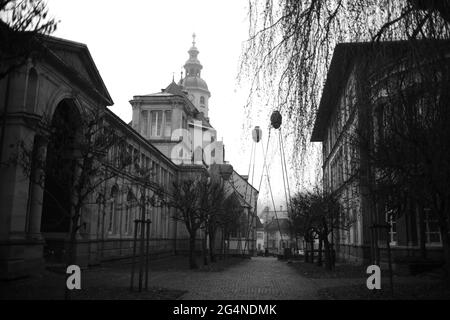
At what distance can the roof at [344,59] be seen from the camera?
6.92 metres

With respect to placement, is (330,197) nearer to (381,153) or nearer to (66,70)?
(381,153)

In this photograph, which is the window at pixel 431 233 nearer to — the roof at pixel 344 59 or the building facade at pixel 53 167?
the building facade at pixel 53 167

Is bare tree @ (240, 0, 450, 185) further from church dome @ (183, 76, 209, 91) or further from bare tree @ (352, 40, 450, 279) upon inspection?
church dome @ (183, 76, 209, 91)

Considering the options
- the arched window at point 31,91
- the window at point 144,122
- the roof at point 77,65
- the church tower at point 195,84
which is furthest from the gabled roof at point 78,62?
the church tower at point 195,84

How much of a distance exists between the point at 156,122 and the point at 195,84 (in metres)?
37.8

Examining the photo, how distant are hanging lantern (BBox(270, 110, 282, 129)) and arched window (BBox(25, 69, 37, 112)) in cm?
1454

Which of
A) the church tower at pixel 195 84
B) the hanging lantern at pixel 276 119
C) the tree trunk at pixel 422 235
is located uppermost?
the church tower at pixel 195 84

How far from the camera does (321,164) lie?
7.73 meters

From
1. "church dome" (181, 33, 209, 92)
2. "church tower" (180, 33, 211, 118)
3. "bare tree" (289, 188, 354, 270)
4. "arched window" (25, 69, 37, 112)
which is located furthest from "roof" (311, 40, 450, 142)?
"church dome" (181, 33, 209, 92)

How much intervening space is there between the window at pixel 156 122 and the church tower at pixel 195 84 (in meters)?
35.0

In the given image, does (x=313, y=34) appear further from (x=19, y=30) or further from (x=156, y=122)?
(x=156, y=122)

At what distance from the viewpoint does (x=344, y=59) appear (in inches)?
278

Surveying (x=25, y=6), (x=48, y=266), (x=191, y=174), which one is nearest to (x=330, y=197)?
(x=48, y=266)

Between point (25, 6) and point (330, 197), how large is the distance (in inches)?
790
